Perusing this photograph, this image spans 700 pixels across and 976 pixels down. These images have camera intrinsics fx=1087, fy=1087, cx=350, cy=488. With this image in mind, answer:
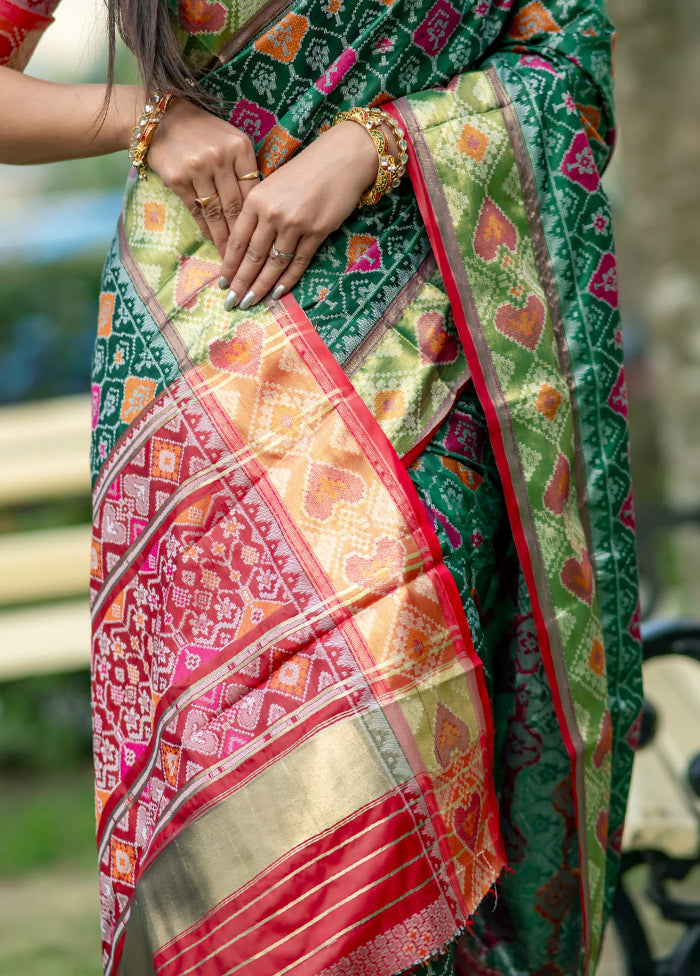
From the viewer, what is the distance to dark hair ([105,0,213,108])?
105cm

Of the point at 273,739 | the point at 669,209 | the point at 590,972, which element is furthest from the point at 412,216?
the point at 669,209

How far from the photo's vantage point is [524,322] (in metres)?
1.17

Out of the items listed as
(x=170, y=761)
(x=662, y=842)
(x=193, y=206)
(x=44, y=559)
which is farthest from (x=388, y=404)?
(x=44, y=559)

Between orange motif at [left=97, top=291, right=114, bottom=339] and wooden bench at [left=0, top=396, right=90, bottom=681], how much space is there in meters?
1.97

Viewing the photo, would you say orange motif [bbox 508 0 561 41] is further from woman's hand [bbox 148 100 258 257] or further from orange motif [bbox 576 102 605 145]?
woman's hand [bbox 148 100 258 257]

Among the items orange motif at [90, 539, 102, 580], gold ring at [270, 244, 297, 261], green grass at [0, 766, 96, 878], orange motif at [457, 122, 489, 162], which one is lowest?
orange motif at [90, 539, 102, 580]

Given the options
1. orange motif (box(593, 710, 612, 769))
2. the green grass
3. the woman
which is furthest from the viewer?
the green grass

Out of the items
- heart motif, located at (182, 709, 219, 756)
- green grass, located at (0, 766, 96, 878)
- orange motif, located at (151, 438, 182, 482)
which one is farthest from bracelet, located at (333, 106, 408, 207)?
green grass, located at (0, 766, 96, 878)

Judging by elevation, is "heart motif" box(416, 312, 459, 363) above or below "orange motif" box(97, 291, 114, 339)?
below

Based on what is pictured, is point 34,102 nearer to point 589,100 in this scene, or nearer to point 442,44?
point 442,44

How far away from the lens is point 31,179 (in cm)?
739

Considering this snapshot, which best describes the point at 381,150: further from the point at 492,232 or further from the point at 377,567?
the point at 377,567

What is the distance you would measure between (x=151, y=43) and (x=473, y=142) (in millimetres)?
343

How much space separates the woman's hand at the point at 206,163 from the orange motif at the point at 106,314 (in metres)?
0.15
